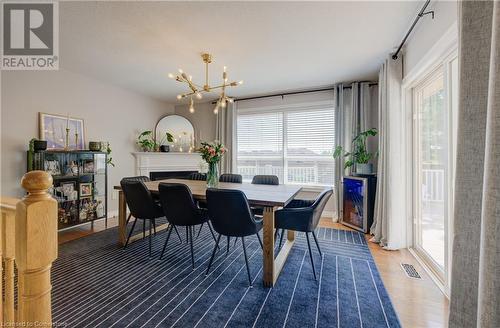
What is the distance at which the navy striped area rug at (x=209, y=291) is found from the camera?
158 centimetres

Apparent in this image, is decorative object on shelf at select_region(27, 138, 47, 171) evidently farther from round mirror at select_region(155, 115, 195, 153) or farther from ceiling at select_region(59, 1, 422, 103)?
round mirror at select_region(155, 115, 195, 153)

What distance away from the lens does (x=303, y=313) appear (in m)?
1.64

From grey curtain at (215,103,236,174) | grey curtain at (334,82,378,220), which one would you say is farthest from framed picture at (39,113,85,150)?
grey curtain at (334,82,378,220)

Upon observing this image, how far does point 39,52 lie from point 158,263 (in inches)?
119

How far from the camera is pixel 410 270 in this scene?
2.28 meters

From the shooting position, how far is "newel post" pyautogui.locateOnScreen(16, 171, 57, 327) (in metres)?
0.68

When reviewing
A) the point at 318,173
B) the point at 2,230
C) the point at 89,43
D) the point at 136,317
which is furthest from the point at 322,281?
the point at 89,43

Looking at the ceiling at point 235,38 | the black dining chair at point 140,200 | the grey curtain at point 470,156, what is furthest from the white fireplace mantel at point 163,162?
the grey curtain at point 470,156

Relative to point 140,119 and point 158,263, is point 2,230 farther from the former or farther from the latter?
point 140,119

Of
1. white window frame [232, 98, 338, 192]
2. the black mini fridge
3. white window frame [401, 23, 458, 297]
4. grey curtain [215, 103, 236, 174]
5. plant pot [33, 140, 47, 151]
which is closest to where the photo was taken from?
white window frame [401, 23, 458, 297]

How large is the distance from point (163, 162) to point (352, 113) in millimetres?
3821

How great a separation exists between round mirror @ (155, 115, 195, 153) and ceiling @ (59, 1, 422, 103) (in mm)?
1463

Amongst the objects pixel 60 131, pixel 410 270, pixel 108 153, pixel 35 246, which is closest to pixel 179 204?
pixel 35 246

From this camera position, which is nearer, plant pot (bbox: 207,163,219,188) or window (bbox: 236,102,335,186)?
plant pot (bbox: 207,163,219,188)
